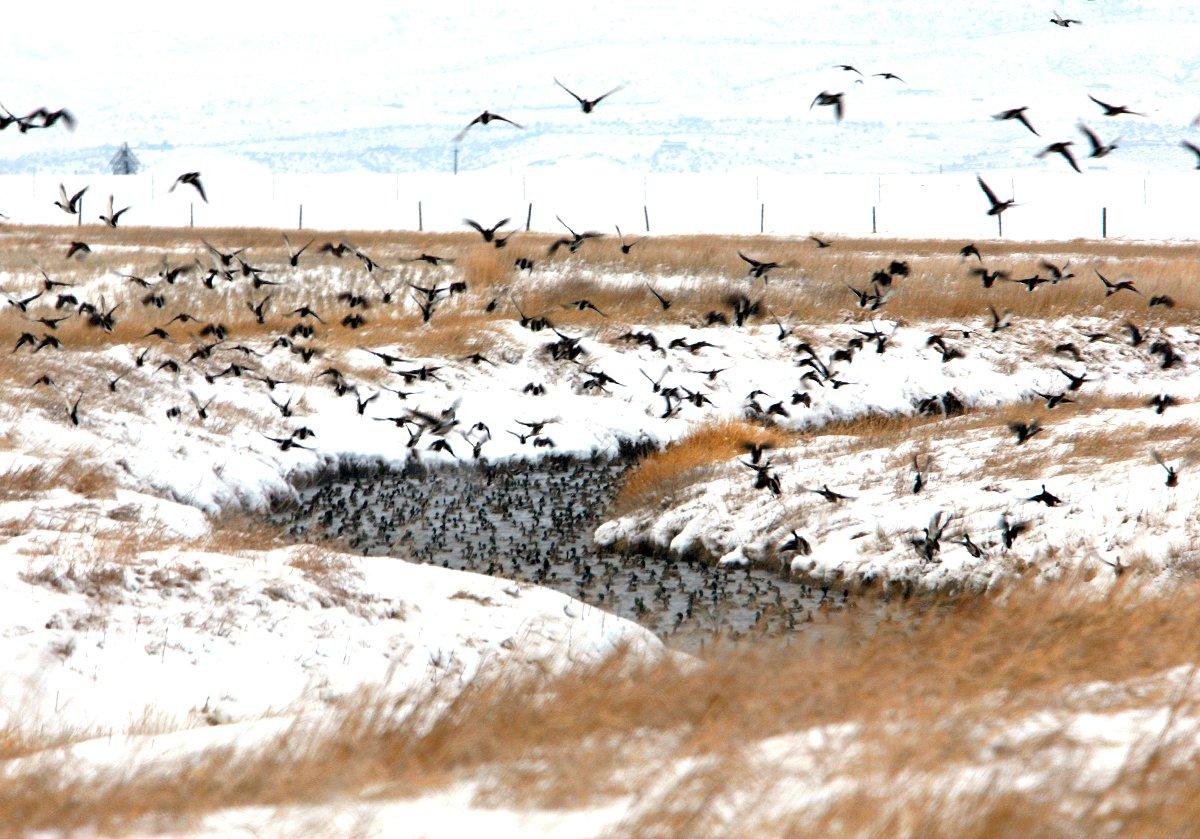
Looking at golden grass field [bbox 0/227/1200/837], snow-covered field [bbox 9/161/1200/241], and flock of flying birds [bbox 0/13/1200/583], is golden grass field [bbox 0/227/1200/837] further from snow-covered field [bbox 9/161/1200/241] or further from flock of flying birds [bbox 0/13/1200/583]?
snow-covered field [bbox 9/161/1200/241]

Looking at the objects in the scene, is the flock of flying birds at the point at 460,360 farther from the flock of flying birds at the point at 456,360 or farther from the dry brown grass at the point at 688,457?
the dry brown grass at the point at 688,457

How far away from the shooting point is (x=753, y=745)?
14.7 ft

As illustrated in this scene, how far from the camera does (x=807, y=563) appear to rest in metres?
13.7

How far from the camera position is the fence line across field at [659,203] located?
237ft

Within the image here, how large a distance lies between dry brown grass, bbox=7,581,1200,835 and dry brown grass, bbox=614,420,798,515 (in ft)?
36.0

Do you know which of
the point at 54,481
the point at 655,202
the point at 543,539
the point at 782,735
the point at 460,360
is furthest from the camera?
the point at 655,202

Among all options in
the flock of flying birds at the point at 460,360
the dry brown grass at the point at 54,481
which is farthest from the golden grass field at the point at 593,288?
the dry brown grass at the point at 54,481

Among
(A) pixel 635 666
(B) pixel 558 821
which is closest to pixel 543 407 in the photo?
(A) pixel 635 666

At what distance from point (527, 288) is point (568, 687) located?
81.0 ft

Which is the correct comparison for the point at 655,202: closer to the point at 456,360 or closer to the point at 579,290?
the point at 579,290

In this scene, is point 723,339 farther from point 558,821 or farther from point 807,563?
point 558,821

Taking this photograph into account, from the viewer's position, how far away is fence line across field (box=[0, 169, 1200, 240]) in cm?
7225

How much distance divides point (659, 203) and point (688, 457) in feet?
230

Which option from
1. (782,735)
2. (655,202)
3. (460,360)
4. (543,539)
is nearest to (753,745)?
(782,735)
